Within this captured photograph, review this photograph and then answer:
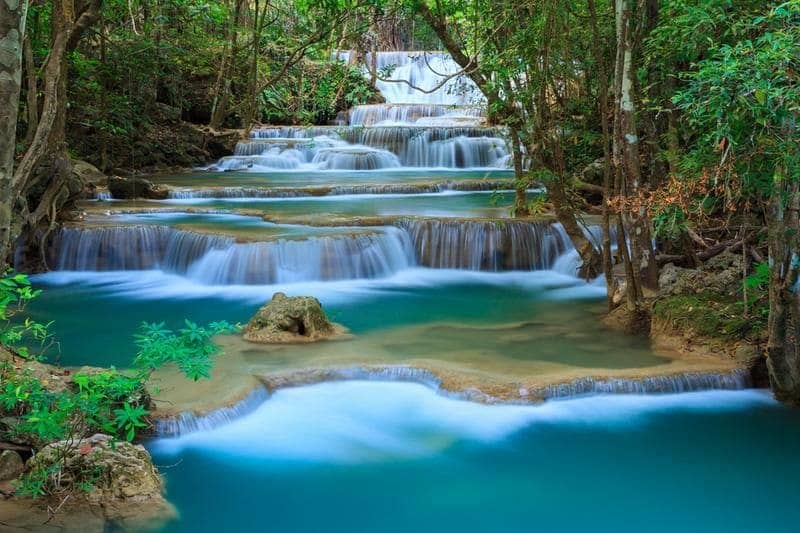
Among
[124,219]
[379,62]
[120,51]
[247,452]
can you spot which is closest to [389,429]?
[247,452]

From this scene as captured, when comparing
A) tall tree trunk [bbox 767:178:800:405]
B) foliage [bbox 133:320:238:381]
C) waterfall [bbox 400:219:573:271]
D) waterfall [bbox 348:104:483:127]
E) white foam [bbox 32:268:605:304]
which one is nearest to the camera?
foliage [bbox 133:320:238:381]

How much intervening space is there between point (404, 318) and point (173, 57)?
11464mm

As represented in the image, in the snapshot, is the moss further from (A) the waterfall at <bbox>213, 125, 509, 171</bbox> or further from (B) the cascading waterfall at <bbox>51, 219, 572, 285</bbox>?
(A) the waterfall at <bbox>213, 125, 509, 171</bbox>

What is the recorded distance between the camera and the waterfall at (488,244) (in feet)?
37.1

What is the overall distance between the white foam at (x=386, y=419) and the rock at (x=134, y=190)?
1006 centimetres

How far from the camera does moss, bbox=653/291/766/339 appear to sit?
6902 millimetres

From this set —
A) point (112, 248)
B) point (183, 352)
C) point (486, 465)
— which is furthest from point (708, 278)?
point (112, 248)

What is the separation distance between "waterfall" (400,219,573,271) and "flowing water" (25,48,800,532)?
0.03 meters

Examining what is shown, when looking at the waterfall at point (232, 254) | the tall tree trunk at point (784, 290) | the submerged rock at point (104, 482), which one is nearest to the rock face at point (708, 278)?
the tall tree trunk at point (784, 290)

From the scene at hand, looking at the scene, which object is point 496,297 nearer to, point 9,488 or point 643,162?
point 643,162

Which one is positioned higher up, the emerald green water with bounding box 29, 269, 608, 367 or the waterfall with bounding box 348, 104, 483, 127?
the waterfall with bounding box 348, 104, 483, 127

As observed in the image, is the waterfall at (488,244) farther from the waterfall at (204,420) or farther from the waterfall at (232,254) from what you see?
the waterfall at (204,420)

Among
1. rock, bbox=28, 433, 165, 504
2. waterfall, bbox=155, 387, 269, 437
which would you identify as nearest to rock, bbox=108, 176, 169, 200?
waterfall, bbox=155, 387, 269, 437

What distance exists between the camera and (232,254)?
10.6 m
